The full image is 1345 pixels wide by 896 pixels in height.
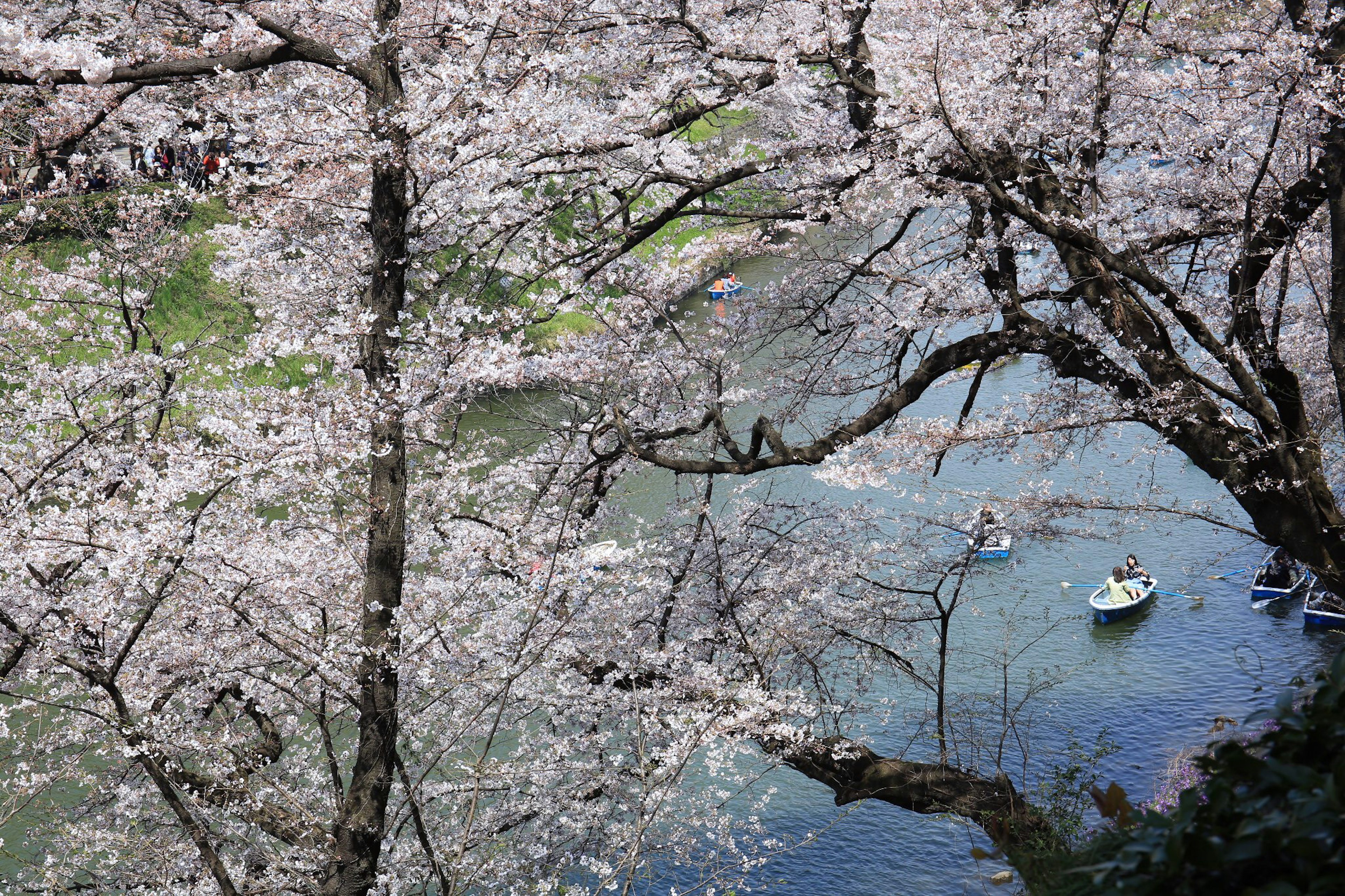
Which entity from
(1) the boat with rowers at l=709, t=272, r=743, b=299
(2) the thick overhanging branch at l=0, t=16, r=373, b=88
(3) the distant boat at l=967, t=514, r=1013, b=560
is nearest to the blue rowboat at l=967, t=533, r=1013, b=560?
(3) the distant boat at l=967, t=514, r=1013, b=560

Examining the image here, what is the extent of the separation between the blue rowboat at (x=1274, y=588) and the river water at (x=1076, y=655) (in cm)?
25

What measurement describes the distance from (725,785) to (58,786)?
7469 millimetres

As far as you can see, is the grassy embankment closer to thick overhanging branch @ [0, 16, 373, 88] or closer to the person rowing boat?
the person rowing boat

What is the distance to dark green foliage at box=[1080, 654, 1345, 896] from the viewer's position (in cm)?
168

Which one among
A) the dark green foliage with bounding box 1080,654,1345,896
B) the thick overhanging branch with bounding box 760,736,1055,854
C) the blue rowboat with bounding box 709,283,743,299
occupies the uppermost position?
the blue rowboat with bounding box 709,283,743,299

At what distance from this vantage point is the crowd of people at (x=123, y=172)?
10.3 meters

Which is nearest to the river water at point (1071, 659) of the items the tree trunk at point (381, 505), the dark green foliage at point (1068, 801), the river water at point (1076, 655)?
the river water at point (1076, 655)

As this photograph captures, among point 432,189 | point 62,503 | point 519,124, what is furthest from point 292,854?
point 62,503

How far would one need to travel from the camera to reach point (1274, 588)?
15273 millimetres

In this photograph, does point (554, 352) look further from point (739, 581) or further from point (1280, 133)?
point (1280, 133)

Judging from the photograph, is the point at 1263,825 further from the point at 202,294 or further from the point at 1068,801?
the point at 202,294

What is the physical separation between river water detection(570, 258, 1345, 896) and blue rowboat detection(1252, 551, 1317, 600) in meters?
0.25

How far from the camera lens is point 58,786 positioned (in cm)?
1062

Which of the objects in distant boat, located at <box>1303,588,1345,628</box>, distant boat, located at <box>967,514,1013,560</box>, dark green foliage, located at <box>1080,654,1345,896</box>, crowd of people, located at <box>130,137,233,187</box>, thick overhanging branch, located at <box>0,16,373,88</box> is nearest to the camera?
dark green foliage, located at <box>1080,654,1345,896</box>
